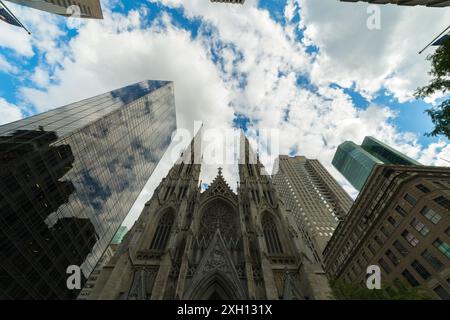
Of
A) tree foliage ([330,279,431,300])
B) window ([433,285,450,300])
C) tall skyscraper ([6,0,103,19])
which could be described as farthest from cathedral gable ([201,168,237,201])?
tall skyscraper ([6,0,103,19])

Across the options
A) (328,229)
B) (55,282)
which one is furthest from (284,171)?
(55,282)

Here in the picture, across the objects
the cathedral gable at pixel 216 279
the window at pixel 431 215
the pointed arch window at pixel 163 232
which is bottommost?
the window at pixel 431 215

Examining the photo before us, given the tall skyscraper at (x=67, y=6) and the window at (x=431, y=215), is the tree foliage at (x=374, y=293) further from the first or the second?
the tall skyscraper at (x=67, y=6)

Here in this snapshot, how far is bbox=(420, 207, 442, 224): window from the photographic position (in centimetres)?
2352

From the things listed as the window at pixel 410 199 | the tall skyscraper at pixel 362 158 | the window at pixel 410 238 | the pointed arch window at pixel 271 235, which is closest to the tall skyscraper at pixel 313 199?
the tall skyscraper at pixel 362 158

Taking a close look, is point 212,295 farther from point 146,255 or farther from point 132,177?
point 132,177

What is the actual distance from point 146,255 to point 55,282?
15.4 m

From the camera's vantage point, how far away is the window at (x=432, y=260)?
2189 cm

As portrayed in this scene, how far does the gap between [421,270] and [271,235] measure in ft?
61.1

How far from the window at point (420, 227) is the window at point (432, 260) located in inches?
84.5

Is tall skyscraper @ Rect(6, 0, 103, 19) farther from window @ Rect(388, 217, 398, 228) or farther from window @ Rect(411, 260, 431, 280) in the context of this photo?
window @ Rect(411, 260, 431, 280)

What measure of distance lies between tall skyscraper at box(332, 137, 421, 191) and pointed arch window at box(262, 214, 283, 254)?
2757 inches

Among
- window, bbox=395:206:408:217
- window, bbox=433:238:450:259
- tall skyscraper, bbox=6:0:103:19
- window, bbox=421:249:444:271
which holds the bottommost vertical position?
window, bbox=421:249:444:271
